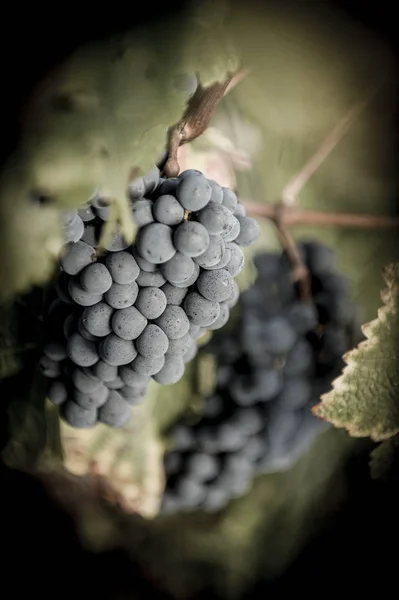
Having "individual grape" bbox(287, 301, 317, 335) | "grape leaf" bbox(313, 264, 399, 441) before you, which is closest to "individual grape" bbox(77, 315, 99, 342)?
"grape leaf" bbox(313, 264, 399, 441)

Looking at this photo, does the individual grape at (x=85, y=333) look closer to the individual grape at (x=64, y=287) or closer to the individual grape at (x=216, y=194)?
the individual grape at (x=64, y=287)

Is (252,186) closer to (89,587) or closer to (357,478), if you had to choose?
(357,478)

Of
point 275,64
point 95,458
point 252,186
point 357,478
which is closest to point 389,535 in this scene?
point 357,478

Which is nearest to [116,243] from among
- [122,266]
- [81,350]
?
[122,266]

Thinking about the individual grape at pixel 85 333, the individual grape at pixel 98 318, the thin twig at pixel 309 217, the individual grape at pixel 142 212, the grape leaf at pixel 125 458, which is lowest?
the grape leaf at pixel 125 458

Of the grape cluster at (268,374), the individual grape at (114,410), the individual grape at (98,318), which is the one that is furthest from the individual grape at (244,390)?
the individual grape at (98,318)

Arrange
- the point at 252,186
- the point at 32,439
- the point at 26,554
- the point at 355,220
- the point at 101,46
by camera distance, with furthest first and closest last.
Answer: the point at 26,554 → the point at 252,186 → the point at 355,220 → the point at 32,439 → the point at 101,46
